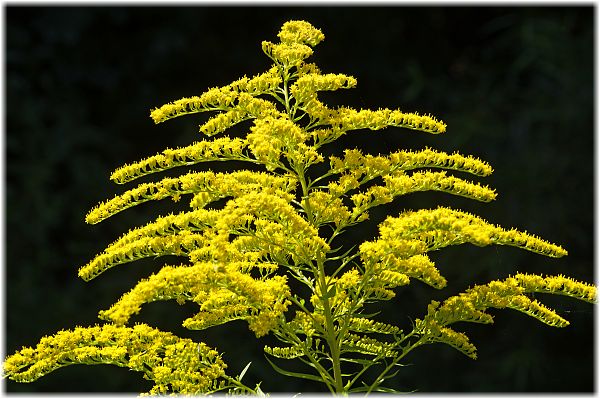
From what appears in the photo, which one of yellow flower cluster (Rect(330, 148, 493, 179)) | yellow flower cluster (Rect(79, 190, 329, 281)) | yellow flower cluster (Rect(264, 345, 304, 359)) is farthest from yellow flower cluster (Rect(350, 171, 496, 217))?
yellow flower cluster (Rect(264, 345, 304, 359))

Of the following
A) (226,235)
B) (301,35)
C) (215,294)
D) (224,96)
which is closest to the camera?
(226,235)

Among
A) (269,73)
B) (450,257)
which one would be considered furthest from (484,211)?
(269,73)

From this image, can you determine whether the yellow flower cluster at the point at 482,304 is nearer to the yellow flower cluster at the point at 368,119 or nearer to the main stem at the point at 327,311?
the main stem at the point at 327,311

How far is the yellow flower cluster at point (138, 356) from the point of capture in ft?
9.65

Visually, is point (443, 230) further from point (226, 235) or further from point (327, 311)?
point (226, 235)

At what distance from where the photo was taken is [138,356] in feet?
9.70

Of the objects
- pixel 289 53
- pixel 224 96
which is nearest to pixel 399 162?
pixel 289 53

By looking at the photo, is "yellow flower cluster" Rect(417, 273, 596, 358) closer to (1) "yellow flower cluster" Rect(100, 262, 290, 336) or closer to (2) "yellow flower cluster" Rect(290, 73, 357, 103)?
(1) "yellow flower cluster" Rect(100, 262, 290, 336)

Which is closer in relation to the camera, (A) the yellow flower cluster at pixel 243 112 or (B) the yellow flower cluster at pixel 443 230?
(B) the yellow flower cluster at pixel 443 230

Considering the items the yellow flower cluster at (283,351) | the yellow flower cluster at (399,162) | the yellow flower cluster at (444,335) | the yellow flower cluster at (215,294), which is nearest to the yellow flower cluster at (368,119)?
the yellow flower cluster at (399,162)

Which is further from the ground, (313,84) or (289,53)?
(289,53)

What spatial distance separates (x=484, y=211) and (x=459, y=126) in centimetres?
84

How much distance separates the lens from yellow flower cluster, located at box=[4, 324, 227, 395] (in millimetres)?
2941

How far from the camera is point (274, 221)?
2916 mm
